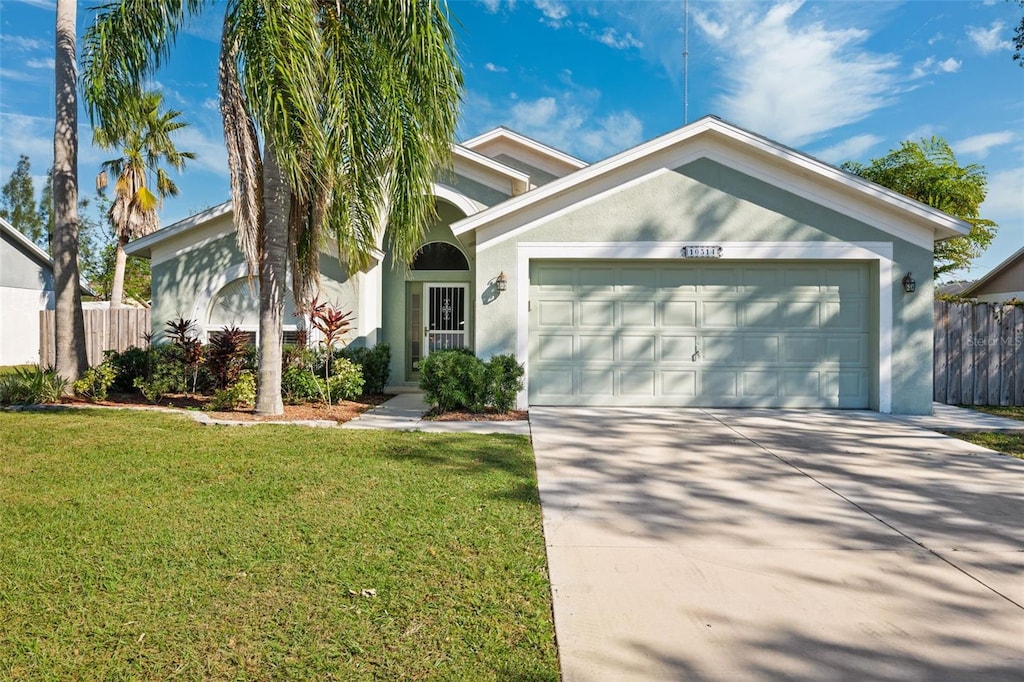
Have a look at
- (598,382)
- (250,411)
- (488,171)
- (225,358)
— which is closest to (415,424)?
(250,411)

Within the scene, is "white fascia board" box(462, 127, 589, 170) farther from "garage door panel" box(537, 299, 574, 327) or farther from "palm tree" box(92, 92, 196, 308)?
"palm tree" box(92, 92, 196, 308)

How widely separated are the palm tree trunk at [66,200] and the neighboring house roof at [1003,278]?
24111mm

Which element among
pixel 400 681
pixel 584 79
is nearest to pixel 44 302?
pixel 584 79

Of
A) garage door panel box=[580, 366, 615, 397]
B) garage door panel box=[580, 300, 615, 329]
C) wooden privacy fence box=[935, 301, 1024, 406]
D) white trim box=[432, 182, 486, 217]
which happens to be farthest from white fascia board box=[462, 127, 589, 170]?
wooden privacy fence box=[935, 301, 1024, 406]

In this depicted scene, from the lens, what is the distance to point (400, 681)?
2.29m

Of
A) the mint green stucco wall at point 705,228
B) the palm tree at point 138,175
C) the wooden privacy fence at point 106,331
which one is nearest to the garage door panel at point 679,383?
the mint green stucco wall at point 705,228

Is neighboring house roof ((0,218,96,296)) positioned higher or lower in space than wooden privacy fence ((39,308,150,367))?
higher

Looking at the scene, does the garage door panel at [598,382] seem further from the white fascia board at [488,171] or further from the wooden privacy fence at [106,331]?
the wooden privacy fence at [106,331]

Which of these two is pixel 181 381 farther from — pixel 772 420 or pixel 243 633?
pixel 772 420

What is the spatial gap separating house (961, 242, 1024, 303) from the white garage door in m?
11.9

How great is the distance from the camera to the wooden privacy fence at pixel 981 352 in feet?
34.9

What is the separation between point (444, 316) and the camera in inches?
508

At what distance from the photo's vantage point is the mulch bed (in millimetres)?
8255

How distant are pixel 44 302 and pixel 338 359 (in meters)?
19.9
